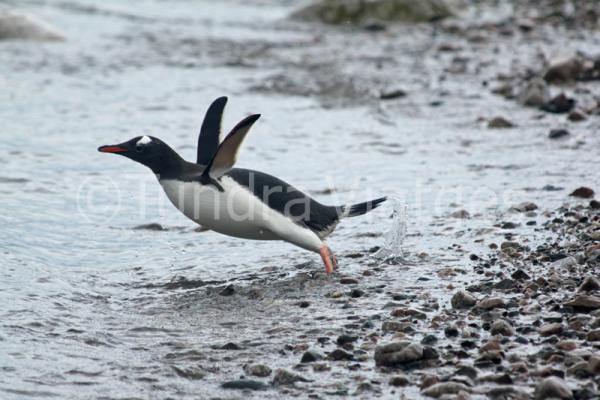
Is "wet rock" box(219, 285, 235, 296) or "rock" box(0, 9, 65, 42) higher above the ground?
"rock" box(0, 9, 65, 42)

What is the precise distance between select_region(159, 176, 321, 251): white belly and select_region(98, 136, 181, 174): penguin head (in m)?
0.13

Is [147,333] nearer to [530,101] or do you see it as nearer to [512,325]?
[512,325]

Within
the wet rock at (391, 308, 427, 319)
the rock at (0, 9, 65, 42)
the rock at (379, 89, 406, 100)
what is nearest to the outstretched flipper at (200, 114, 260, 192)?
the wet rock at (391, 308, 427, 319)

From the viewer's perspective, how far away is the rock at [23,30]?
1590 centimetres

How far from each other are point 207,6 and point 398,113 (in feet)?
36.5

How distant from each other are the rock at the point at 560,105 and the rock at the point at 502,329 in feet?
20.7

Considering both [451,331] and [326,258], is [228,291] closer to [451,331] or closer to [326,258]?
[326,258]

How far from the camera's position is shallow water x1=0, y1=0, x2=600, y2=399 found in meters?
4.98

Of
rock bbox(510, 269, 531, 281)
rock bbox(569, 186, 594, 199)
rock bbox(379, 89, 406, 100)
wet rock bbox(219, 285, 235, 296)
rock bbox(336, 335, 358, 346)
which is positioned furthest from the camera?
rock bbox(379, 89, 406, 100)

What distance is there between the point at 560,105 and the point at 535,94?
421 mm

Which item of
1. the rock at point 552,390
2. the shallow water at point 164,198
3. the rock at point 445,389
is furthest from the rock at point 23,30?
the rock at point 552,390

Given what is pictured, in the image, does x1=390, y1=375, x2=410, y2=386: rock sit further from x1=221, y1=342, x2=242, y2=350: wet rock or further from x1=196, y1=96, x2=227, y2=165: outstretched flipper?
x1=196, y1=96, x2=227, y2=165: outstretched flipper

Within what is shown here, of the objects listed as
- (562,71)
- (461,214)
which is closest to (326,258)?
(461,214)

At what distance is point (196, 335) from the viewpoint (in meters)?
5.13
